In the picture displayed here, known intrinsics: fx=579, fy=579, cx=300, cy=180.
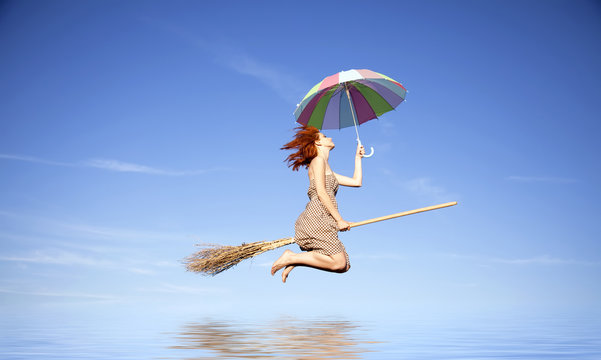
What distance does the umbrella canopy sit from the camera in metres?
7.46

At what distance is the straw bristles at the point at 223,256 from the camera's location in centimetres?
772

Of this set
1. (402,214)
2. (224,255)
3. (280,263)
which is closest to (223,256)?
(224,255)

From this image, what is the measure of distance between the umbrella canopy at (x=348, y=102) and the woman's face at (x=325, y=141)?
0.39 meters

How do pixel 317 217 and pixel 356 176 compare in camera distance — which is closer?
pixel 317 217

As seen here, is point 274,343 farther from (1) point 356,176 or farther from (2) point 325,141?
(2) point 325,141

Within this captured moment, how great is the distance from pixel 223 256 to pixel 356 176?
2119mm

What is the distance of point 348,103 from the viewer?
25.0 feet

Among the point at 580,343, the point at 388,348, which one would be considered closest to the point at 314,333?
the point at 388,348

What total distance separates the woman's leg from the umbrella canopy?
170 centimetres

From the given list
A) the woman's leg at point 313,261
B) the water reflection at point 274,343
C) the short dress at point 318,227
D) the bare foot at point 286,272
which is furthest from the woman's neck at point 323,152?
the water reflection at point 274,343

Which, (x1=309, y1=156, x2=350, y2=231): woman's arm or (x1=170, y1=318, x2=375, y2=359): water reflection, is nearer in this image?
(x1=170, y1=318, x2=375, y2=359): water reflection

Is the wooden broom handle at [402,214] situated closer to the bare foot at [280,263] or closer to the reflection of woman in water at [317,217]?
the reflection of woman in water at [317,217]

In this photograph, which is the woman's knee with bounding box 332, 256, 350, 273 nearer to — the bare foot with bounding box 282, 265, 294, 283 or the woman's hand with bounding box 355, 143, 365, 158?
the bare foot with bounding box 282, 265, 294, 283

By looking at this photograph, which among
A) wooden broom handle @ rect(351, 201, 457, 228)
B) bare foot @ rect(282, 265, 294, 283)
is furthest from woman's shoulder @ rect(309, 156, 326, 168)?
bare foot @ rect(282, 265, 294, 283)
